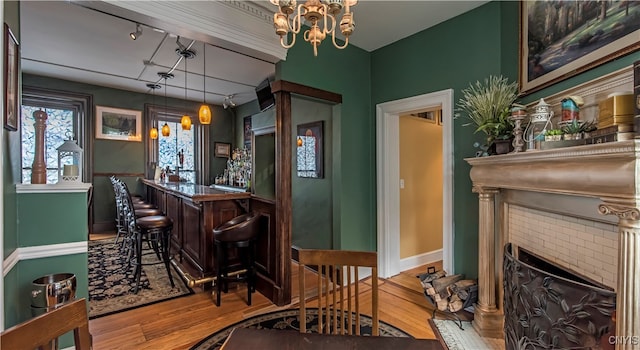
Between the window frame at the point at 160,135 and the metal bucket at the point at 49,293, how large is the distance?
15.0 ft

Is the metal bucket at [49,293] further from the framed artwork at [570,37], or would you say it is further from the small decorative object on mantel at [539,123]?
the framed artwork at [570,37]

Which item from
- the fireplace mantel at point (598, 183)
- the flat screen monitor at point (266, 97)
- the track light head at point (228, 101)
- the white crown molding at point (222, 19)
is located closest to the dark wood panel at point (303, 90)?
the white crown molding at point (222, 19)

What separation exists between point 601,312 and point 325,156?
2788 millimetres

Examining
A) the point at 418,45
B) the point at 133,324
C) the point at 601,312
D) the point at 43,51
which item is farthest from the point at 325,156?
the point at 43,51

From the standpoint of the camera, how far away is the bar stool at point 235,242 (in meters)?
2.77

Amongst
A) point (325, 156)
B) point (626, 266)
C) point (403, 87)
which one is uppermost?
point (403, 87)

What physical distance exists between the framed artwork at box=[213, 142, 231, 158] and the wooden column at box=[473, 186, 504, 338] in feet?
19.5

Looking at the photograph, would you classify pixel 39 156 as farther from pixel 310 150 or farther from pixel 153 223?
pixel 310 150

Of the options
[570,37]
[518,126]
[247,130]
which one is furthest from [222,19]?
[247,130]

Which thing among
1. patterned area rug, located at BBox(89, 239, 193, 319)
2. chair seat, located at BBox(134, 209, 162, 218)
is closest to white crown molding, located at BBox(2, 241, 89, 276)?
patterned area rug, located at BBox(89, 239, 193, 319)

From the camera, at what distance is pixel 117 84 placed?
5.41m

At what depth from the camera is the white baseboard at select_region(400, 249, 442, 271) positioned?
12.4 ft

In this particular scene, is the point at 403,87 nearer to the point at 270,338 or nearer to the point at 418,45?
the point at 418,45

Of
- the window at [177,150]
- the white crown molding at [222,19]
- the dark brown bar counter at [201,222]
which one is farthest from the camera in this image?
the window at [177,150]
